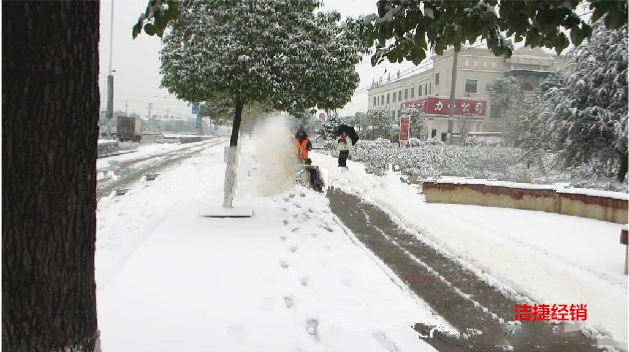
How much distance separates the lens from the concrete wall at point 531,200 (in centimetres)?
783

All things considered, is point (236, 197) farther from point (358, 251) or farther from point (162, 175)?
point (162, 175)

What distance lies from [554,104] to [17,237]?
14.5m

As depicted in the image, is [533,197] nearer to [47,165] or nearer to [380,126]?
[47,165]

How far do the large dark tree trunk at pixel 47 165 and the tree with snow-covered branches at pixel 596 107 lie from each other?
10558 mm

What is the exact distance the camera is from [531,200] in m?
10.0

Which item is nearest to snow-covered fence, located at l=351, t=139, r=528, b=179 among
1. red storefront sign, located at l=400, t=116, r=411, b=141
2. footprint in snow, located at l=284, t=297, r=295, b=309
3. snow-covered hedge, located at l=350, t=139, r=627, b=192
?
snow-covered hedge, located at l=350, t=139, r=627, b=192

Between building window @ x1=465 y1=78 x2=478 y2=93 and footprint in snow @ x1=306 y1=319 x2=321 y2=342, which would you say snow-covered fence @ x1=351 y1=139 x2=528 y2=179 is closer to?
footprint in snow @ x1=306 y1=319 x2=321 y2=342

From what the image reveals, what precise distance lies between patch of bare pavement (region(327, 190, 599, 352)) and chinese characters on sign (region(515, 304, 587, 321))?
0.26ft

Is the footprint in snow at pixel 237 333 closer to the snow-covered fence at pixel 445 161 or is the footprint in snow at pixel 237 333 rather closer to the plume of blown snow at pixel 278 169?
the plume of blown snow at pixel 278 169

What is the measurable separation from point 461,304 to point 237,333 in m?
2.43

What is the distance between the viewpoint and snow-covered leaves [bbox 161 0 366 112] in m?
7.27

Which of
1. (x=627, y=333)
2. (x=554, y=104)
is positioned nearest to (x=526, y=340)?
(x=627, y=333)

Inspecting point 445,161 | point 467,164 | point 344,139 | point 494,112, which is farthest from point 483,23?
point 494,112

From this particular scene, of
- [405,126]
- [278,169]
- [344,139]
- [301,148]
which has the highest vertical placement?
[405,126]
